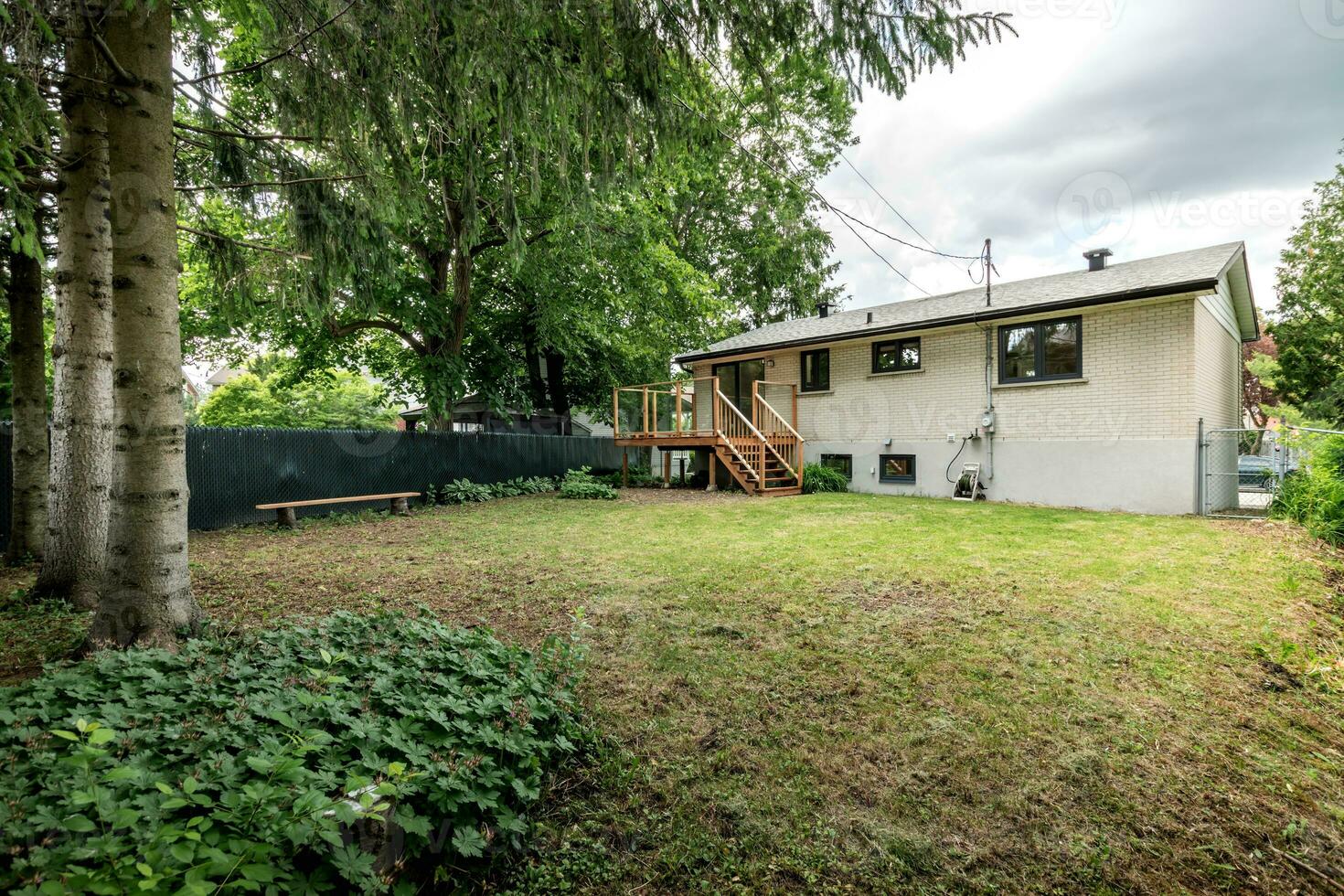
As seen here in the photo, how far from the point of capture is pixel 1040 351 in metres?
10.7

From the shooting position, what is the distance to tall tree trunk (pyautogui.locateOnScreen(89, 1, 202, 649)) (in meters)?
2.94

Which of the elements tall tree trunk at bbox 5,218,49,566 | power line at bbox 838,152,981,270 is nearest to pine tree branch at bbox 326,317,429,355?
tall tree trunk at bbox 5,218,49,566

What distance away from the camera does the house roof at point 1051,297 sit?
938 cm

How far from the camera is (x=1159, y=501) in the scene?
9234 millimetres

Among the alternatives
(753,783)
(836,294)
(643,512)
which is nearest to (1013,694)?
(753,783)

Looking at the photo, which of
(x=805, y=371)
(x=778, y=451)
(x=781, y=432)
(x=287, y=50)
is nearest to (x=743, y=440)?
(x=778, y=451)

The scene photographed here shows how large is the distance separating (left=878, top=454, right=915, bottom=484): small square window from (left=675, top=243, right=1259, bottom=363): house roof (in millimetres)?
2719

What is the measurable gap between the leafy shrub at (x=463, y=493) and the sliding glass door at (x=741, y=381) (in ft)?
22.8

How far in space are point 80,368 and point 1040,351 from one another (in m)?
12.9

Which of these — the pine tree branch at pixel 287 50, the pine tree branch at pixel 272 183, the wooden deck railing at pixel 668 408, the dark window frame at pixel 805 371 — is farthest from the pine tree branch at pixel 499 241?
the pine tree branch at pixel 287 50

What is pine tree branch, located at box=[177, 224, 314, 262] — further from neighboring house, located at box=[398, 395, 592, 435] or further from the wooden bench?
neighboring house, located at box=[398, 395, 592, 435]

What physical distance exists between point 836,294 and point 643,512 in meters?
20.3

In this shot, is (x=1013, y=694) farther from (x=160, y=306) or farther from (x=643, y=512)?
(x=643, y=512)

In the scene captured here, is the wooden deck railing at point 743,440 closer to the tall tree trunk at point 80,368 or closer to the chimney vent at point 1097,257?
the chimney vent at point 1097,257
